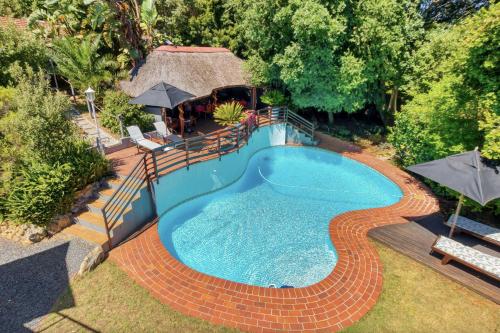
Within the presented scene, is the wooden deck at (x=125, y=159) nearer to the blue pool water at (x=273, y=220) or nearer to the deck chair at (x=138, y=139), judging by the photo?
the deck chair at (x=138, y=139)

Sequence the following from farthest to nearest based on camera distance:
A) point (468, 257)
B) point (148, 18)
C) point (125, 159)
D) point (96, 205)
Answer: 1. point (148, 18)
2. point (125, 159)
3. point (96, 205)
4. point (468, 257)

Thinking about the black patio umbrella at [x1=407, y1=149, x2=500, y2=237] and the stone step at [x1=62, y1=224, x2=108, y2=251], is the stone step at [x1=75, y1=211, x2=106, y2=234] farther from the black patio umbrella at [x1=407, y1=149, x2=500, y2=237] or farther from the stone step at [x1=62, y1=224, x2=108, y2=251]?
the black patio umbrella at [x1=407, y1=149, x2=500, y2=237]

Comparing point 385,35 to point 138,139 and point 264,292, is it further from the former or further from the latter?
point 264,292

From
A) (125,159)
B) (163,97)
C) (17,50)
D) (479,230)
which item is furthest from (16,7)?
(479,230)

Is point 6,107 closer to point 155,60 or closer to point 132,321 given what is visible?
point 155,60

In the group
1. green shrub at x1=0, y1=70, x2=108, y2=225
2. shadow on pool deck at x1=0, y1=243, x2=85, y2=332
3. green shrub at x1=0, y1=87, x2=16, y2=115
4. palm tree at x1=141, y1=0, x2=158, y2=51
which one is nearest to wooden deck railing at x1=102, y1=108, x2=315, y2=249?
shadow on pool deck at x1=0, y1=243, x2=85, y2=332

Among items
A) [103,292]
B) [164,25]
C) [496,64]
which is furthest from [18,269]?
[164,25]
